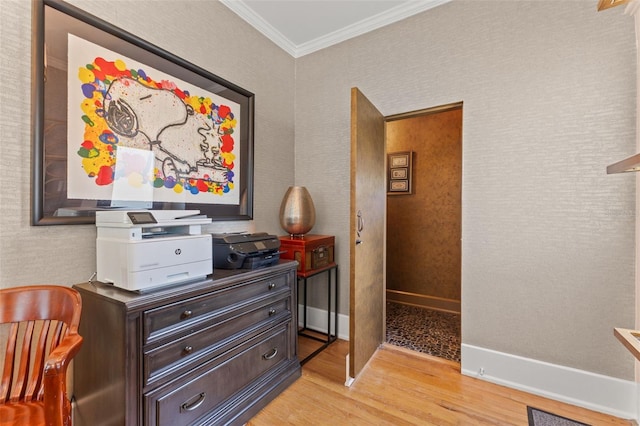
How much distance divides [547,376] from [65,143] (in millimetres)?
3175

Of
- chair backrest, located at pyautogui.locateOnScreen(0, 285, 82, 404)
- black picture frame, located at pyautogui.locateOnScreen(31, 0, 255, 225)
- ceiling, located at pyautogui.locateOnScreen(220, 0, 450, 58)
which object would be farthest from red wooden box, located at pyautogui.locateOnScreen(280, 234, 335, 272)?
ceiling, located at pyautogui.locateOnScreen(220, 0, 450, 58)

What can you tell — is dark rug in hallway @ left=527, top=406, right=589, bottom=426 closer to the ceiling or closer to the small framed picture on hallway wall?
the small framed picture on hallway wall

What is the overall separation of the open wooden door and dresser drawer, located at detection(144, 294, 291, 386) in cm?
60

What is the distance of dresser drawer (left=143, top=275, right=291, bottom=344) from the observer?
1.26m

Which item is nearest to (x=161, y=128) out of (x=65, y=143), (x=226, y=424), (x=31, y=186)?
(x=65, y=143)

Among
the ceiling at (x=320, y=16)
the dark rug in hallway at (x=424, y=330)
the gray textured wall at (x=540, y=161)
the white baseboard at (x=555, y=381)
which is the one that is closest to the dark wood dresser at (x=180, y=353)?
the dark rug in hallway at (x=424, y=330)

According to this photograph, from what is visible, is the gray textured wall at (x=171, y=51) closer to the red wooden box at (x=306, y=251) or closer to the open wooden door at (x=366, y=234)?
the red wooden box at (x=306, y=251)

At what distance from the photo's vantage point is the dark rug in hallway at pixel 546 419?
162 cm

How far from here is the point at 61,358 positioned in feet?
2.92

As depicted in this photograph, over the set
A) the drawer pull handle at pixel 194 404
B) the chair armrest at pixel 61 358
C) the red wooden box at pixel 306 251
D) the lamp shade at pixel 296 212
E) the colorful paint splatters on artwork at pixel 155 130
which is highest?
the colorful paint splatters on artwork at pixel 155 130

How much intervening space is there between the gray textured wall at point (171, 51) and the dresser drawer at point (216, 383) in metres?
0.80

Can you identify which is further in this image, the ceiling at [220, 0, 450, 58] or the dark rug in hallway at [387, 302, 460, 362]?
the dark rug in hallway at [387, 302, 460, 362]

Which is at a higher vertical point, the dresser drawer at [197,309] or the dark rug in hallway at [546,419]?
the dresser drawer at [197,309]

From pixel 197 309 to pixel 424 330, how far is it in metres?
2.33
